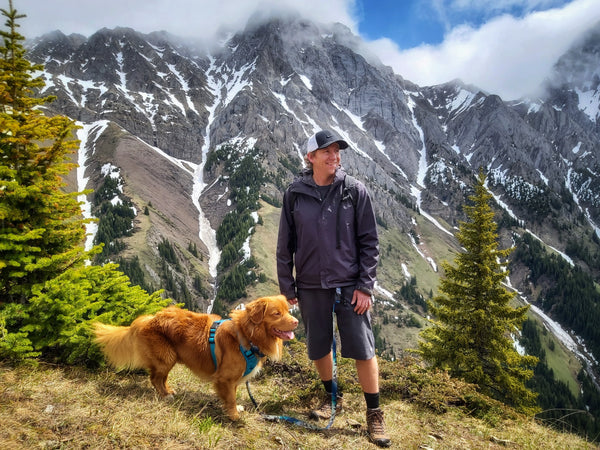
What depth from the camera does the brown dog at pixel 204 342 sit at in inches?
181

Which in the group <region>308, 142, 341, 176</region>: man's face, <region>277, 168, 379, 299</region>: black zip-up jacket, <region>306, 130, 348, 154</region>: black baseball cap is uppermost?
<region>306, 130, 348, 154</region>: black baseball cap

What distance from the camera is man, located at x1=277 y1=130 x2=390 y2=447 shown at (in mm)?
4719

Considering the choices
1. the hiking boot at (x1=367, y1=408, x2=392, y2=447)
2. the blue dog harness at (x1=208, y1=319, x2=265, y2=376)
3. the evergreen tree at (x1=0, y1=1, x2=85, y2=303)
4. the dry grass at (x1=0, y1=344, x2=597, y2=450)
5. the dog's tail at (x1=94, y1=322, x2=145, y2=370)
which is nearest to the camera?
the dry grass at (x1=0, y1=344, x2=597, y2=450)

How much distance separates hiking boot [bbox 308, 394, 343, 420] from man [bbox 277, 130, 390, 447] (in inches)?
33.1

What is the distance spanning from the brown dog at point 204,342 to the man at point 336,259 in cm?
53

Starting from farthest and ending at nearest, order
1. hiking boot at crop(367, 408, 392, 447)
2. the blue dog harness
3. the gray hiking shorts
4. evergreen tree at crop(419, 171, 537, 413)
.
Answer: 1. evergreen tree at crop(419, 171, 537, 413)
2. the gray hiking shorts
3. the blue dog harness
4. hiking boot at crop(367, 408, 392, 447)

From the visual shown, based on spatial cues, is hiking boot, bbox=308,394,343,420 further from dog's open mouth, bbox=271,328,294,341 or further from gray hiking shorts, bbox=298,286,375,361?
dog's open mouth, bbox=271,328,294,341

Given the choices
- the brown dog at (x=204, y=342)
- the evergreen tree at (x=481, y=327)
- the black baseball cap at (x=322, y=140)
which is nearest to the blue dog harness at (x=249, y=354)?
the brown dog at (x=204, y=342)

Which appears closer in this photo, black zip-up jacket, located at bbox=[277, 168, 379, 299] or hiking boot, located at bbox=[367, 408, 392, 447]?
hiking boot, located at bbox=[367, 408, 392, 447]

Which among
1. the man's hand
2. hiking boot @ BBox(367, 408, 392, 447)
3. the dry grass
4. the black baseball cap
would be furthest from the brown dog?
the black baseball cap

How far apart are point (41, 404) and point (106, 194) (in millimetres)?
144370

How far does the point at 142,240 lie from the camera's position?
10831 cm

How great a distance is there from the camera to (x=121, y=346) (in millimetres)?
5113

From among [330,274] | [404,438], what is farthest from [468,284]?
[330,274]
